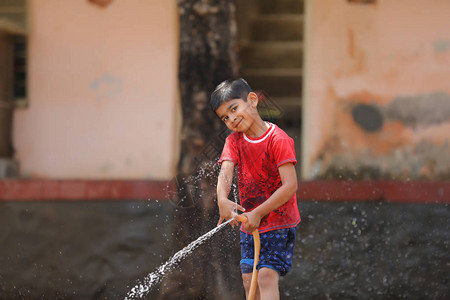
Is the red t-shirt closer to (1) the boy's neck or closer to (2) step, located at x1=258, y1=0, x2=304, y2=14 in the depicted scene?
(1) the boy's neck

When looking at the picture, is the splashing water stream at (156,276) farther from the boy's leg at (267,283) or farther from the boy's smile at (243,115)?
Result: the boy's smile at (243,115)

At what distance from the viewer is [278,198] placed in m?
3.34

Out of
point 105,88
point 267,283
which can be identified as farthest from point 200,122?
point 267,283

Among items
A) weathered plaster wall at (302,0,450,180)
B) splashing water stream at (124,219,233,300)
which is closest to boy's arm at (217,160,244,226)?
splashing water stream at (124,219,233,300)

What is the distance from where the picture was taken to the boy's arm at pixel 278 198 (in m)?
3.34

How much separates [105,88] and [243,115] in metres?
3.35

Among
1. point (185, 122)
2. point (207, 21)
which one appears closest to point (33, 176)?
point (185, 122)

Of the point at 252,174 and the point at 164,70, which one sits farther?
the point at 164,70

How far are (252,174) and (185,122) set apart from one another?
6.38 feet

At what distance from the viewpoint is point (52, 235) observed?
233 inches

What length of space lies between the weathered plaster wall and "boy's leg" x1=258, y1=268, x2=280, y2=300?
9.01ft

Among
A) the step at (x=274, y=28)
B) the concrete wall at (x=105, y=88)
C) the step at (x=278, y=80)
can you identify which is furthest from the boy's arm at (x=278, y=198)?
the step at (x=274, y=28)

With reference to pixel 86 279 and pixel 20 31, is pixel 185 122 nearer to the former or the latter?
pixel 86 279

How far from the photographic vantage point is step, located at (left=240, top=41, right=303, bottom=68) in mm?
8328
